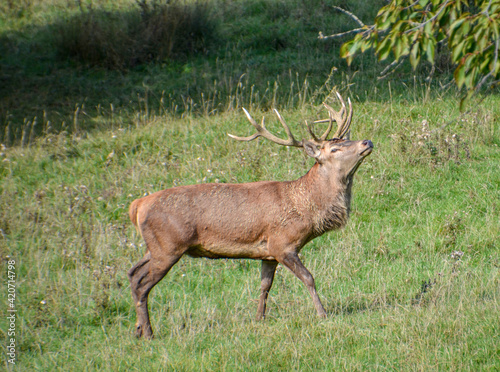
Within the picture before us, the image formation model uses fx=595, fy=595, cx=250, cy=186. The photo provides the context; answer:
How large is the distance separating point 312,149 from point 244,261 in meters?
1.92

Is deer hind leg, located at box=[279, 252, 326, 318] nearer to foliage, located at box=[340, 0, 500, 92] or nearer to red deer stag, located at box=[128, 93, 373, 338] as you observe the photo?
red deer stag, located at box=[128, 93, 373, 338]

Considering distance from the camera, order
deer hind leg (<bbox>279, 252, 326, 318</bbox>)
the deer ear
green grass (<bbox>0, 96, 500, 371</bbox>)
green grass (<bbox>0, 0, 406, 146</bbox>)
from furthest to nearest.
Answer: green grass (<bbox>0, 0, 406, 146</bbox>) < the deer ear < deer hind leg (<bbox>279, 252, 326, 318</bbox>) < green grass (<bbox>0, 96, 500, 371</bbox>)

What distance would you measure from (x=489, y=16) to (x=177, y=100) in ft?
27.5

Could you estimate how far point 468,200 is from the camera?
7816 millimetres

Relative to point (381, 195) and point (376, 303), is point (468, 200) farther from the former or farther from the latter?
point (376, 303)

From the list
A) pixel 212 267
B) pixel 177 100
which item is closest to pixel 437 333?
pixel 212 267

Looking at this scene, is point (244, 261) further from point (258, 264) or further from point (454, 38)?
point (454, 38)

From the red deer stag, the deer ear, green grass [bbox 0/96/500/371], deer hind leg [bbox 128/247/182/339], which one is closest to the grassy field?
green grass [bbox 0/96/500/371]

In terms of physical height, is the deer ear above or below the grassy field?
above

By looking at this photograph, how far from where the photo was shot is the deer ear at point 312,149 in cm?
593

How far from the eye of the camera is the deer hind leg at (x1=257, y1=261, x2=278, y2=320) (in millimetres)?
5730

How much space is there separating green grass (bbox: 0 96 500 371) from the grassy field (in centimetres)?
2

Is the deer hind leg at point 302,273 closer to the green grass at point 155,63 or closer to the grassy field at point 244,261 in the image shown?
the grassy field at point 244,261

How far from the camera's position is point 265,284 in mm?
5832
